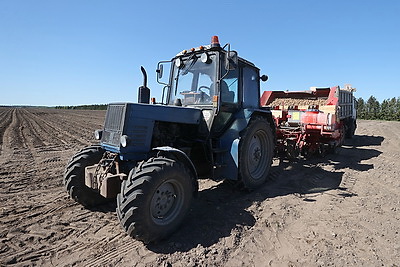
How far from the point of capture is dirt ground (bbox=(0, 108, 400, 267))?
276 centimetres

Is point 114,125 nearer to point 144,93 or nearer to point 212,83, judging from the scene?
point 144,93

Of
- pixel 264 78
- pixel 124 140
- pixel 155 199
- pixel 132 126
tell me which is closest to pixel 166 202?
pixel 155 199

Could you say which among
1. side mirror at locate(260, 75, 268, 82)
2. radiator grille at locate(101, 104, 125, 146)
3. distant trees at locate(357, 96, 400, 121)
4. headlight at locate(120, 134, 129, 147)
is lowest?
headlight at locate(120, 134, 129, 147)

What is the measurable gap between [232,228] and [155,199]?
1.15 meters

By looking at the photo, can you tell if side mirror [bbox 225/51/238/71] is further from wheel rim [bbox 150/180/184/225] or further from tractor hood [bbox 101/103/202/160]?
wheel rim [bbox 150/180/184/225]

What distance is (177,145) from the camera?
418cm

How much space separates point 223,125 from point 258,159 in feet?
3.85

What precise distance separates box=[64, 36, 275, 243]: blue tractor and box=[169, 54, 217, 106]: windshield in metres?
0.02

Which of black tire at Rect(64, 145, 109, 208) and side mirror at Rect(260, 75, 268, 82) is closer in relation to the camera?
black tire at Rect(64, 145, 109, 208)

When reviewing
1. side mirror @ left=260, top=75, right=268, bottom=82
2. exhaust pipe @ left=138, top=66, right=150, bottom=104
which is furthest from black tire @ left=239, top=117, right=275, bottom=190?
exhaust pipe @ left=138, top=66, right=150, bottom=104

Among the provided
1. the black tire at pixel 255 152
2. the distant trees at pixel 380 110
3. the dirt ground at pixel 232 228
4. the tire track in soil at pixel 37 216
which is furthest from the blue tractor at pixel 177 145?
the distant trees at pixel 380 110

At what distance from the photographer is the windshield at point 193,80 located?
14.4 ft

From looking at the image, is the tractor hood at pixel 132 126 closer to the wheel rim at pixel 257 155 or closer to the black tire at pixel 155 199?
the black tire at pixel 155 199

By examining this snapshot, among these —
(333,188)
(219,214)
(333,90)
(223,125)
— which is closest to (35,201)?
(219,214)
